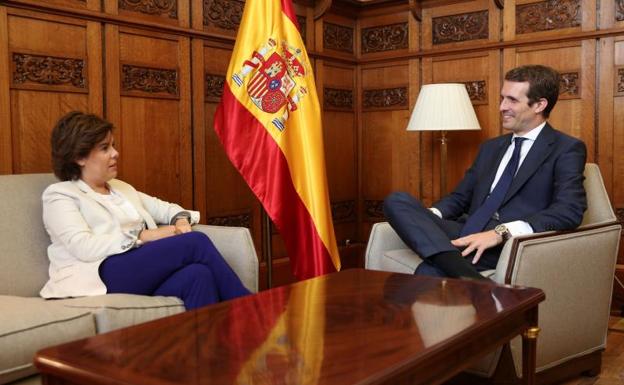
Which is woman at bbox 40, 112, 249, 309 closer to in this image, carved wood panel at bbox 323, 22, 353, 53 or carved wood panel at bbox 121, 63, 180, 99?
carved wood panel at bbox 121, 63, 180, 99

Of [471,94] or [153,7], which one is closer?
[153,7]

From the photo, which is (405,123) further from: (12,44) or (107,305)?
(107,305)

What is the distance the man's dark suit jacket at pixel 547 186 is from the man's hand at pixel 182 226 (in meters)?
1.18

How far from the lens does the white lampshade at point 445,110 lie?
360 cm

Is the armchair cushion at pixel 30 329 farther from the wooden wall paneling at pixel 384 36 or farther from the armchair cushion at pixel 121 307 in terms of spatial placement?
the wooden wall paneling at pixel 384 36

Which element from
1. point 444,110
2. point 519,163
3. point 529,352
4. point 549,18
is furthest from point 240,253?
point 549,18

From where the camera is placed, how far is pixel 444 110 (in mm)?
3609

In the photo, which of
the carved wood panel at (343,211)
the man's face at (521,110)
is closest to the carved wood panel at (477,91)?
the carved wood panel at (343,211)

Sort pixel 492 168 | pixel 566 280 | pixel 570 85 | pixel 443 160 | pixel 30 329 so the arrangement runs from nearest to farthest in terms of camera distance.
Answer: pixel 30 329, pixel 566 280, pixel 492 168, pixel 570 85, pixel 443 160

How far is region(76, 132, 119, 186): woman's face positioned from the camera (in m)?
2.38

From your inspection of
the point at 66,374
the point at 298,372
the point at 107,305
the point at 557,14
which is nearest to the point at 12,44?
the point at 107,305

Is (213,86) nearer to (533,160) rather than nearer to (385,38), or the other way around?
(385,38)

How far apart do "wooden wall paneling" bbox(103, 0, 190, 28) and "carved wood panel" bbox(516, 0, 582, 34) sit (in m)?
1.92

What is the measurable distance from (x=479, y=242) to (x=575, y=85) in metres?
1.74
